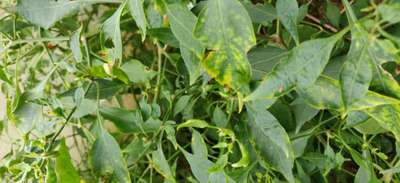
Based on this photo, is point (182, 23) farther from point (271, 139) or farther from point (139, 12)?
point (271, 139)

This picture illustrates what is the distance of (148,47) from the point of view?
99 cm

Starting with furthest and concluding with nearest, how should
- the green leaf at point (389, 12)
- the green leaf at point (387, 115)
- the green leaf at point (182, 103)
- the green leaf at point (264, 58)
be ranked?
the green leaf at point (182, 103), the green leaf at point (264, 58), the green leaf at point (387, 115), the green leaf at point (389, 12)

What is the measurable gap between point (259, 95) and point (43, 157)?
333 millimetres

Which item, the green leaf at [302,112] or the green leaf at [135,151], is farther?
the green leaf at [135,151]

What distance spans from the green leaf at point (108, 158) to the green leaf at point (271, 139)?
0.60 ft

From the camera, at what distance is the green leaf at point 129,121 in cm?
68

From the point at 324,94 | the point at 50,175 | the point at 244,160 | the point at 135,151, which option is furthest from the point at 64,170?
the point at 324,94

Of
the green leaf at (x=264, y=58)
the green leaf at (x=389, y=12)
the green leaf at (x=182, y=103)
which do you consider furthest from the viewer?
the green leaf at (x=182, y=103)

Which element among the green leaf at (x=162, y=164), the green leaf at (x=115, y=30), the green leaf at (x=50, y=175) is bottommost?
the green leaf at (x=162, y=164)

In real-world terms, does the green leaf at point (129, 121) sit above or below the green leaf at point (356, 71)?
below

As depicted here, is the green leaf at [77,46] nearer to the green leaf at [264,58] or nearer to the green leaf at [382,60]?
the green leaf at [264,58]

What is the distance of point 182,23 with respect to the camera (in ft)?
1.73

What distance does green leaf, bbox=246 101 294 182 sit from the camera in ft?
1.82

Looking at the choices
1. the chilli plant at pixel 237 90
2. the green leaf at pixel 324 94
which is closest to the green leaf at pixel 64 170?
the chilli plant at pixel 237 90
